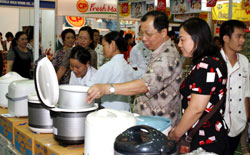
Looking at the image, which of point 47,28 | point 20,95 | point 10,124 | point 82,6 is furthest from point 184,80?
point 47,28

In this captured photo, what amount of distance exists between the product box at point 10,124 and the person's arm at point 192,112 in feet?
3.95

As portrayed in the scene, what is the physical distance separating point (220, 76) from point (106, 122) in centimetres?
71

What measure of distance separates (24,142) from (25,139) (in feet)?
0.12

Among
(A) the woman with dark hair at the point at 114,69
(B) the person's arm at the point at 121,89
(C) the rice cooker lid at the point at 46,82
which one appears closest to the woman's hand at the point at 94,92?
(B) the person's arm at the point at 121,89

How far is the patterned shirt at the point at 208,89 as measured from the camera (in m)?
1.60

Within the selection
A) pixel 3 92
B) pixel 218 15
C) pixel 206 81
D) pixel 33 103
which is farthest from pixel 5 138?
pixel 218 15

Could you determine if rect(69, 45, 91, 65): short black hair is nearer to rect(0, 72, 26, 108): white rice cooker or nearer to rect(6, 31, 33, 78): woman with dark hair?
rect(0, 72, 26, 108): white rice cooker

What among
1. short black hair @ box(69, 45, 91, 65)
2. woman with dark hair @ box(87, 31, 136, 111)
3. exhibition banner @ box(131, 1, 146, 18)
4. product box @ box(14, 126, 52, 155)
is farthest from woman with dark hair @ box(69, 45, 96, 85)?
exhibition banner @ box(131, 1, 146, 18)

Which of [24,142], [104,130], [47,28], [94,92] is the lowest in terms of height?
[24,142]

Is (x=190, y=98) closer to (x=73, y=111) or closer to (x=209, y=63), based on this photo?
(x=209, y=63)

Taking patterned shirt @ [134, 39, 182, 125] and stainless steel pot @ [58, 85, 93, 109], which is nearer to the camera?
stainless steel pot @ [58, 85, 93, 109]

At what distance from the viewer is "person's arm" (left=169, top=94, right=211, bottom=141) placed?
5.25ft

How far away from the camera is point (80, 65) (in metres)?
2.91

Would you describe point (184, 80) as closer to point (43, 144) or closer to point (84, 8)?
point (43, 144)
